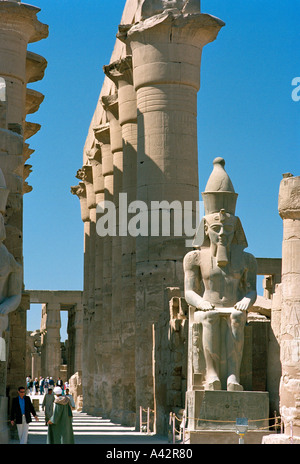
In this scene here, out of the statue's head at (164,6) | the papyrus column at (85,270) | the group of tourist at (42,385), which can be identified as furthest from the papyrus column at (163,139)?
the group of tourist at (42,385)

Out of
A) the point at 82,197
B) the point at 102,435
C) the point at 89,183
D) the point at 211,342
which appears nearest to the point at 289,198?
the point at 211,342

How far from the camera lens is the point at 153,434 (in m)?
20.1

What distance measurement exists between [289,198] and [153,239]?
8864 mm

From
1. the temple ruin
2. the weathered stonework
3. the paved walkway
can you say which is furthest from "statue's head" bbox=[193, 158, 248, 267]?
the paved walkway

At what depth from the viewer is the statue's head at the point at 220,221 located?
49.7 ft

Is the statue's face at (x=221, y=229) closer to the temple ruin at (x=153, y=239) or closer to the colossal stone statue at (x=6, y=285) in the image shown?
the temple ruin at (x=153, y=239)

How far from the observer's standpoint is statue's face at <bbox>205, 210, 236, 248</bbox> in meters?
15.1

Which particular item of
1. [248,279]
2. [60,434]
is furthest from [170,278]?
[60,434]

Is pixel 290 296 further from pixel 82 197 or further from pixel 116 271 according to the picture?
pixel 82 197

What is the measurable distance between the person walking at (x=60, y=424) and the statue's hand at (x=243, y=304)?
11.1 feet

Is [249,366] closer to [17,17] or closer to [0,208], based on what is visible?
[0,208]

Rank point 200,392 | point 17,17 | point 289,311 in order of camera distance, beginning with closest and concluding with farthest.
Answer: point 289,311 → point 200,392 → point 17,17

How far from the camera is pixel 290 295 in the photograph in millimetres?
13586
